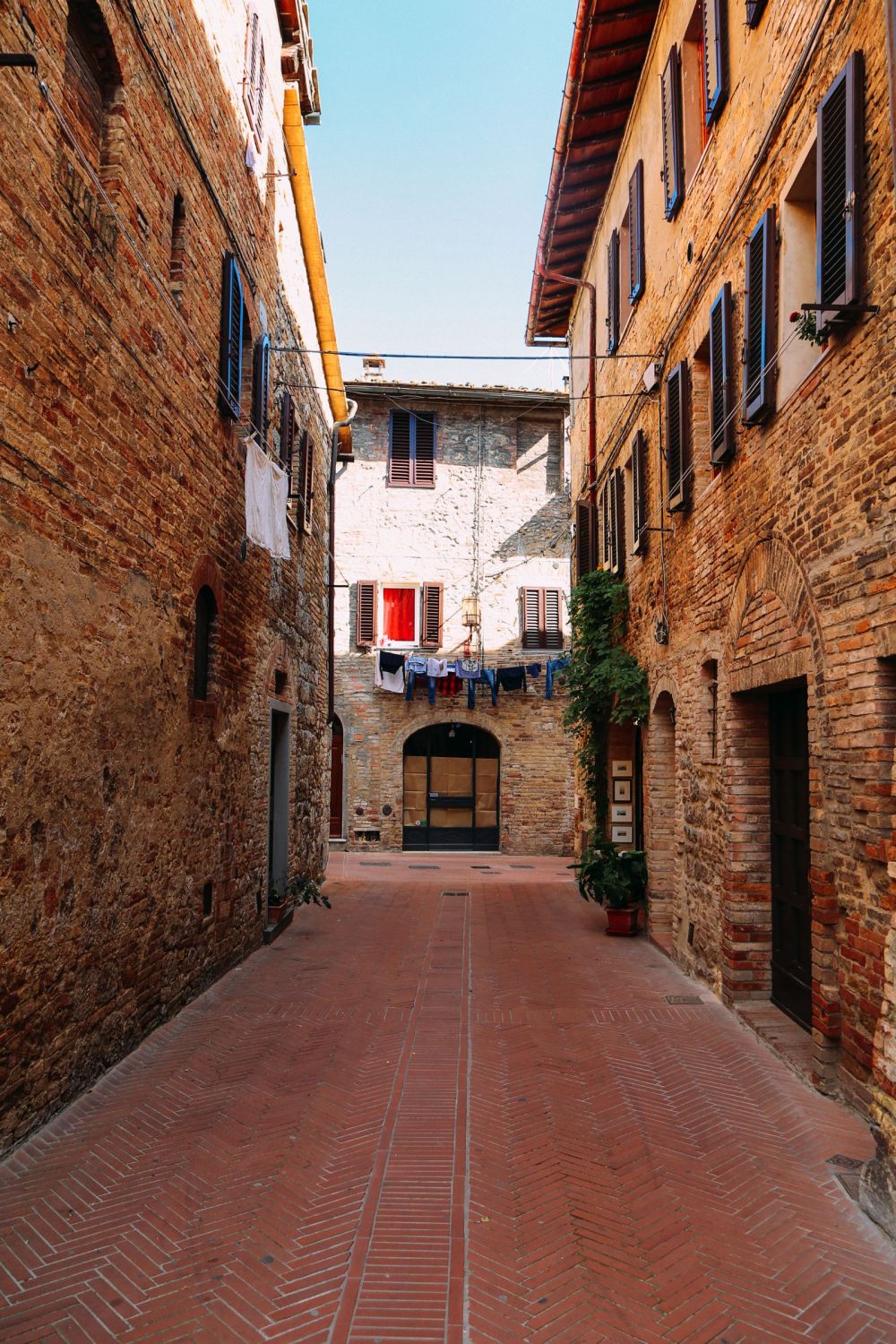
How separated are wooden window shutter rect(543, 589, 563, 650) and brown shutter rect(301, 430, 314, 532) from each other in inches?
331

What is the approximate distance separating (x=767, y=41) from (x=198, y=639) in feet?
19.6

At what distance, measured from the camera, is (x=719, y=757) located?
7.16 metres

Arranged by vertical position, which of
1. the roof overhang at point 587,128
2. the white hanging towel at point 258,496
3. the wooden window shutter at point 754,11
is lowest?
the white hanging towel at point 258,496

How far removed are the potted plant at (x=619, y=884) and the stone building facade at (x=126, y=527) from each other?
373 centimetres

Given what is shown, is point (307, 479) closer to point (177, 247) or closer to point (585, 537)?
point (585, 537)

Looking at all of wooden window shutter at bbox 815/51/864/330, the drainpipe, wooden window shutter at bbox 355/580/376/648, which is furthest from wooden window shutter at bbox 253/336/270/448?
wooden window shutter at bbox 355/580/376/648

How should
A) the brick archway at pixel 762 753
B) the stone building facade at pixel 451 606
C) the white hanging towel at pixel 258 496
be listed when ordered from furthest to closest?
the stone building facade at pixel 451 606 < the white hanging towel at pixel 258 496 < the brick archway at pixel 762 753

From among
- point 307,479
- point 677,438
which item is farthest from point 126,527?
point 307,479

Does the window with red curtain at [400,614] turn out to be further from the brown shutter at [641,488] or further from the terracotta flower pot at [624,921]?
the terracotta flower pot at [624,921]

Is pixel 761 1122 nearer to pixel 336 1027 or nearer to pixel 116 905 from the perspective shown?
pixel 336 1027

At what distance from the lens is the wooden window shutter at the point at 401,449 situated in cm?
2091

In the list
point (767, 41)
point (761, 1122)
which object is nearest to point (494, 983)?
point (761, 1122)

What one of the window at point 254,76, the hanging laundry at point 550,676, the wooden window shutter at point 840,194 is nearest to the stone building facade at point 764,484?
the wooden window shutter at point 840,194

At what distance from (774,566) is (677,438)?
2986 millimetres
